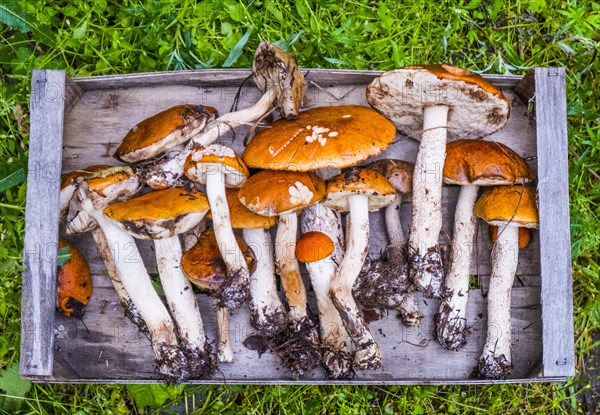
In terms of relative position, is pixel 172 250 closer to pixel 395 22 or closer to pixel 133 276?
pixel 133 276

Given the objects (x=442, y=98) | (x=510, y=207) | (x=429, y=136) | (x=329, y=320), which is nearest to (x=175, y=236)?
(x=329, y=320)

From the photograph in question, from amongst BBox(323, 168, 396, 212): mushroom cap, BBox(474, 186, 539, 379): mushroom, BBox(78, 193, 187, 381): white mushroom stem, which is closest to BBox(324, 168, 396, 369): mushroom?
BBox(323, 168, 396, 212): mushroom cap

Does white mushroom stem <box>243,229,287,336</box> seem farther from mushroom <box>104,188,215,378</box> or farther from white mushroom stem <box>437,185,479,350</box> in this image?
white mushroom stem <box>437,185,479,350</box>

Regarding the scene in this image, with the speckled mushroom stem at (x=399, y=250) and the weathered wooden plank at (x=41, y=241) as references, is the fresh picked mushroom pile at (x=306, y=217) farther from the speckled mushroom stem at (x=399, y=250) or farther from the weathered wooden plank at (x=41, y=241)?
the weathered wooden plank at (x=41, y=241)

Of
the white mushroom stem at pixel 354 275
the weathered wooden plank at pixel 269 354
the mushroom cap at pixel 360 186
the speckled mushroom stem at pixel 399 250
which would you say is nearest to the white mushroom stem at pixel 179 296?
the weathered wooden plank at pixel 269 354

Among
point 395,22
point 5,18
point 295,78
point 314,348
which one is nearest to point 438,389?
point 314,348

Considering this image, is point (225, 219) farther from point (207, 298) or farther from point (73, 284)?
point (73, 284)
